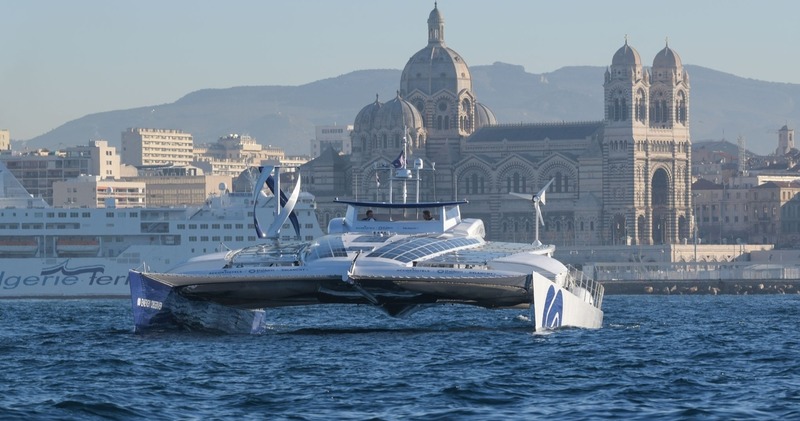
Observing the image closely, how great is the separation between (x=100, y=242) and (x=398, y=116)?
57312 mm

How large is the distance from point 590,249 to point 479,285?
107 metres

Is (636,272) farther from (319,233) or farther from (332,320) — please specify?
(332,320)

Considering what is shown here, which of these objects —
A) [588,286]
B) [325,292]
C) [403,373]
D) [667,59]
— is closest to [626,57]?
[667,59]

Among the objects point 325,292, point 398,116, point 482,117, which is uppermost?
point 482,117

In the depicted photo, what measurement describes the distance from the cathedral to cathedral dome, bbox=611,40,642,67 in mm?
116

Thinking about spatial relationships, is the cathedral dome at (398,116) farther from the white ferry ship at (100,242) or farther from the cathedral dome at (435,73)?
the white ferry ship at (100,242)

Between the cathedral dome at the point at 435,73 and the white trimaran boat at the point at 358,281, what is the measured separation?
4738 inches

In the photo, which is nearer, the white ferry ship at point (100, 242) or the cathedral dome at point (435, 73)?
the white ferry ship at point (100, 242)

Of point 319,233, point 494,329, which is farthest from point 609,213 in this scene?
point 494,329

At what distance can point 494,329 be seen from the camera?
5562 cm

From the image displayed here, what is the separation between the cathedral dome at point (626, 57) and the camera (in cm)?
16825

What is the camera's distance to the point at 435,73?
177 m

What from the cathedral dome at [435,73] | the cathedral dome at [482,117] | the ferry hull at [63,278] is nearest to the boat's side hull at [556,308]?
the ferry hull at [63,278]

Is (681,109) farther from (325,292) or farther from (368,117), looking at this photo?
(325,292)
